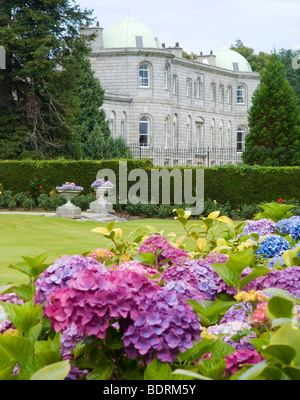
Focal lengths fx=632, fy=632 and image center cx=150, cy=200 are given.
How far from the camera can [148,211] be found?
22281 millimetres

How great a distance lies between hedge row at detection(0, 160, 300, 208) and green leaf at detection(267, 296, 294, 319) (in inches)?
792

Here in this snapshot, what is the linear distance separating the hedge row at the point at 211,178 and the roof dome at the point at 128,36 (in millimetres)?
24188

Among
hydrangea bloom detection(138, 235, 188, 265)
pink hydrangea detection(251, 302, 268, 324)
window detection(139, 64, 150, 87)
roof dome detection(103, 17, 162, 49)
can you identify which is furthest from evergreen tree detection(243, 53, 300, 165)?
pink hydrangea detection(251, 302, 268, 324)

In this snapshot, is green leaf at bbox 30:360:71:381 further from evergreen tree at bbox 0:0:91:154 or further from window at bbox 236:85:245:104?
window at bbox 236:85:245:104

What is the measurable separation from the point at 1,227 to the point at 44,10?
1550 centimetres

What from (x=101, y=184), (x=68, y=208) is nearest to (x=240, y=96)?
(x=101, y=184)

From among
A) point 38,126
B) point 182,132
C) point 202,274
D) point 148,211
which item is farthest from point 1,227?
point 182,132

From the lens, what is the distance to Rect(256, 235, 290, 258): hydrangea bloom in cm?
367

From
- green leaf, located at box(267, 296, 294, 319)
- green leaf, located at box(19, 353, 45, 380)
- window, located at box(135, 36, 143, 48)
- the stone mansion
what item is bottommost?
green leaf, located at box(19, 353, 45, 380)

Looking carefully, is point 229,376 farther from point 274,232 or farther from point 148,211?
point 148,211

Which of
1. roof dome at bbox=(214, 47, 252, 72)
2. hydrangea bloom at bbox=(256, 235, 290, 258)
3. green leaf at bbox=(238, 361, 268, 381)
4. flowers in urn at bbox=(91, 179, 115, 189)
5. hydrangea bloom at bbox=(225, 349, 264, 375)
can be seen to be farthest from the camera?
roof dome at bbox=(214, 47, 252, 72)

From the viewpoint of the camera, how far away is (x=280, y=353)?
1564 mm

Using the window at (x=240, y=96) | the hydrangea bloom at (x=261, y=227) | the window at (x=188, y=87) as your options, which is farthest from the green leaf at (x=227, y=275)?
the window at (x=240, y=96)

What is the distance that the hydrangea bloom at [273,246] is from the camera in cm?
367
